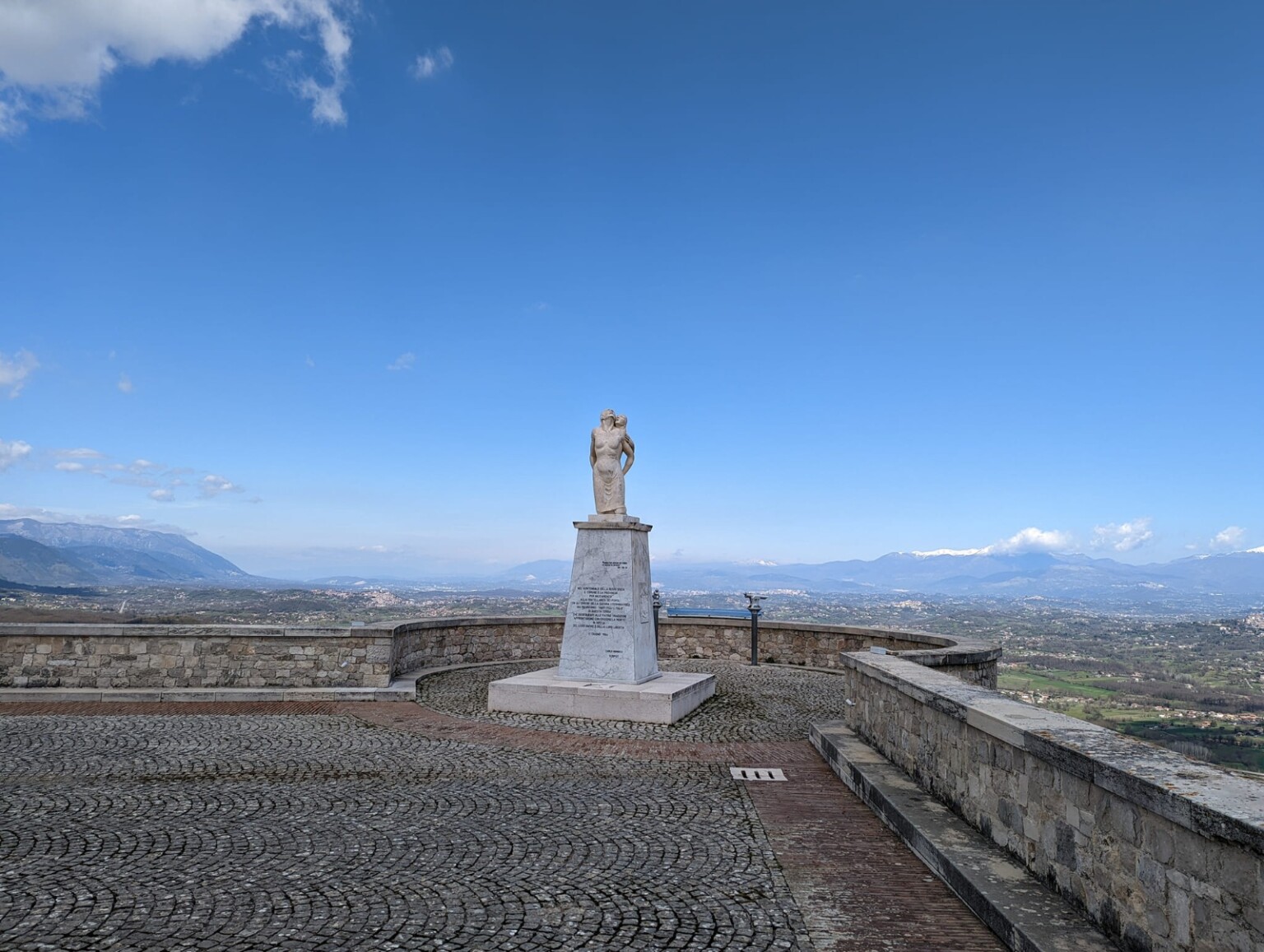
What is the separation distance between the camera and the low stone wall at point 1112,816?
277 cm

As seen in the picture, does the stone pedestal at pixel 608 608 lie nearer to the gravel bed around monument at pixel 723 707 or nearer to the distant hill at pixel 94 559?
the gravel bed around monument at pixel 723 707

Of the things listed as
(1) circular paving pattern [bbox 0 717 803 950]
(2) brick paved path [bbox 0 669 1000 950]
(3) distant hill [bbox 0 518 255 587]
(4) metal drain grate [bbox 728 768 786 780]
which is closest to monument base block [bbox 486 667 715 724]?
(2) brick paved path [bbox 0 669 1000 950]

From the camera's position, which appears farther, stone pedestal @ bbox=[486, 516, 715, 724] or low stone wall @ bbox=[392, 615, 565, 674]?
low stone wall @ bbox=[392, 615, 565, 674]

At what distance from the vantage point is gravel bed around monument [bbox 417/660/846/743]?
33.1 ft

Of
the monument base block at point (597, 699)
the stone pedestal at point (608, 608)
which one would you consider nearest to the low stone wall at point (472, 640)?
the monument base block at point (597, 699)

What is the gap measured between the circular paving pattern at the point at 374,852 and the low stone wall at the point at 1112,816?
1.51 m

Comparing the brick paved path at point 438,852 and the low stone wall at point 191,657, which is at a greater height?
the low stone wall at point 191,657

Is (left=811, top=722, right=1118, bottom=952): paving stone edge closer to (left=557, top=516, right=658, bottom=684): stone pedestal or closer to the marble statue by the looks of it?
(left=557, top=516, right=658, bottom=684): stone pedestal

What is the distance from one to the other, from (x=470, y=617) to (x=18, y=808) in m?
10.5

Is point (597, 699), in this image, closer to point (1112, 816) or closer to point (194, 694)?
point (194, 694)

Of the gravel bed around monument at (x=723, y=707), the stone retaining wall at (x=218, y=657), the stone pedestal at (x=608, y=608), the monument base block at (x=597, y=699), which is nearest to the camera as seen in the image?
the gravel bed around monument at (x=723, y=707)

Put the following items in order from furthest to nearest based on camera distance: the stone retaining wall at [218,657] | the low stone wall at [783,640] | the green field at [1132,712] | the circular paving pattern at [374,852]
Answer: the low stone wall at [783,640]
the stone retaining wall at [218,657]
the green field at [1132,712]
the circular paving pattern at [374,852]

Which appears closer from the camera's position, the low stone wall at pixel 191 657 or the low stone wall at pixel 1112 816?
the low stone wall at pixel 1112 816

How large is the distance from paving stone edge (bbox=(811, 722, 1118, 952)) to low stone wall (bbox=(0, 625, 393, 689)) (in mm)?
8707
